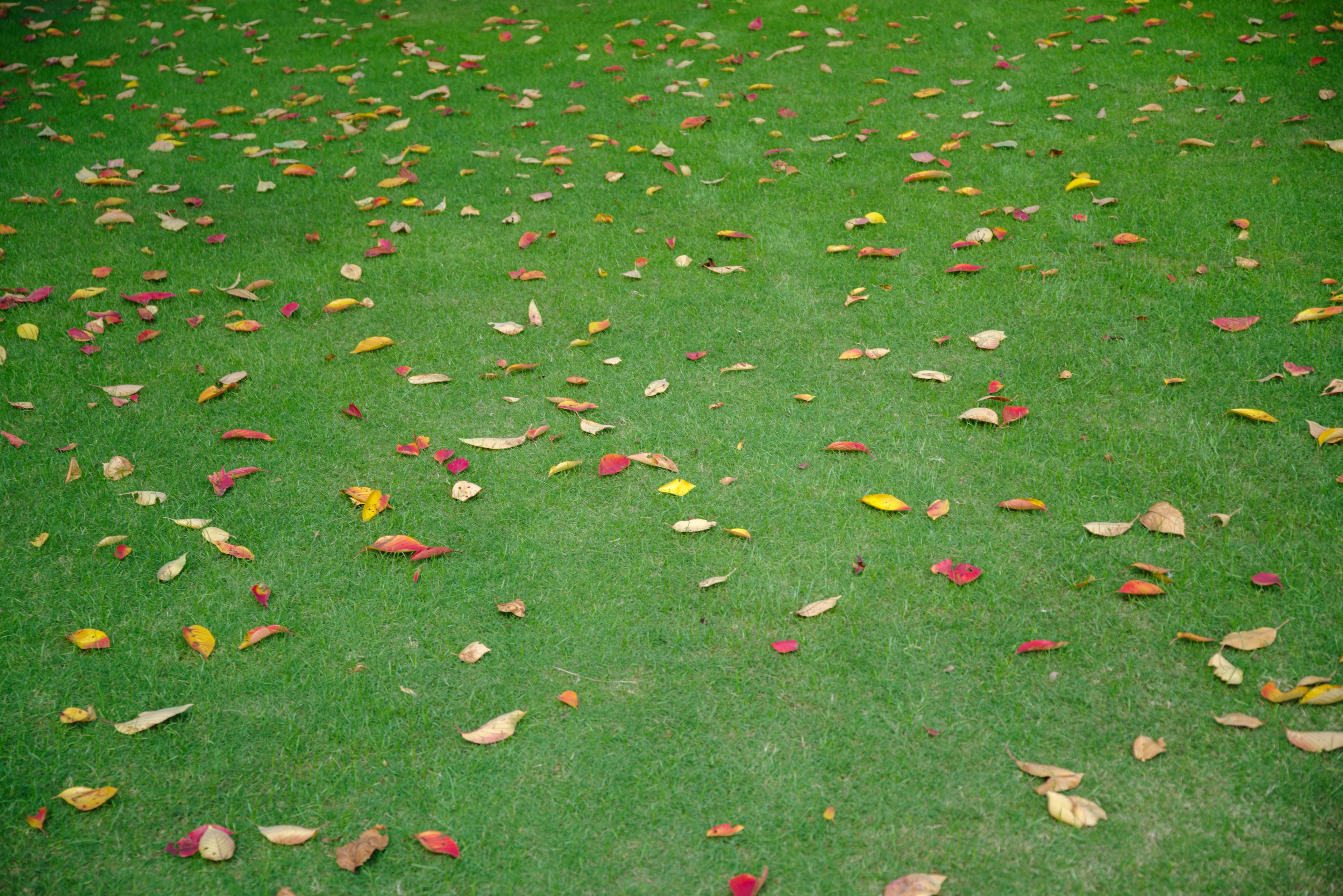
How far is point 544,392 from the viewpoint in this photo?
3.32 meters

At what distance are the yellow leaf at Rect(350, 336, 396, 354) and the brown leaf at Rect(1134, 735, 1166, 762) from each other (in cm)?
282

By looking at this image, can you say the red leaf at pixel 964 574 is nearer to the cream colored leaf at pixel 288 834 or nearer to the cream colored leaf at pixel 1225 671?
the cream colored leaf at pixel 1225 671

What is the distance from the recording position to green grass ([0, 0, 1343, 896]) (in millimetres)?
1931

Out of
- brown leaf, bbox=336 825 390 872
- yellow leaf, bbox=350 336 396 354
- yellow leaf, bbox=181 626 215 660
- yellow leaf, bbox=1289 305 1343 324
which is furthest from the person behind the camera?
yellow leaf, bbox=350 336 396 354

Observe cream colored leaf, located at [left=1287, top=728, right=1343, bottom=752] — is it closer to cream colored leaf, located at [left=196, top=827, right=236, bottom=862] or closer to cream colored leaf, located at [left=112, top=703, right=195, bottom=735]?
cream colored leaf, located at [left=196, top=827, right=236, bottom=862]

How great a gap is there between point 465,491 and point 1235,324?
271cm

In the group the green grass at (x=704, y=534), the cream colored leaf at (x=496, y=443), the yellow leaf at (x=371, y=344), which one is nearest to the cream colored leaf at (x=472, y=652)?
the green grass at (x=704, y=534)

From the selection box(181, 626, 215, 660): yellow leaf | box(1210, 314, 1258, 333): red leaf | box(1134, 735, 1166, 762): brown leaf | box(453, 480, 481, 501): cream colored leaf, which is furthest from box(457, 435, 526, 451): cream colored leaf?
box(1210, 314, 1258, 333): red leaf

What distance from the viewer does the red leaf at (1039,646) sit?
223 centimetres

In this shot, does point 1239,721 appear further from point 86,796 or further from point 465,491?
point 86,796

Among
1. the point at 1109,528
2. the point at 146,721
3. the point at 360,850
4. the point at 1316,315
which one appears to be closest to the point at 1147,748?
the point at 1109,528

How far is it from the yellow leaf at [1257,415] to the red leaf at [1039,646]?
1.19 metres

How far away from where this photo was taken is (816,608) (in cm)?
240

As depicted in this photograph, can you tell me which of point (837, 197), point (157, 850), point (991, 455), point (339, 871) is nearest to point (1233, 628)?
point (991, 455)
